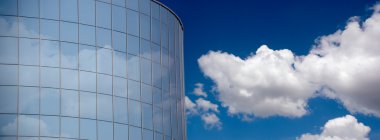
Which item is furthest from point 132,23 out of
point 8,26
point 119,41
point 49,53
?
point 8,26

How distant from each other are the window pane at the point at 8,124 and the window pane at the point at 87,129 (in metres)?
5.41

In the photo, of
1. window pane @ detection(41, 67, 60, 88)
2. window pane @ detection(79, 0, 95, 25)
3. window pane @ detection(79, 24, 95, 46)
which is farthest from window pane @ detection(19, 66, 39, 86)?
window pane @ detection(79, 0, 95, 25)

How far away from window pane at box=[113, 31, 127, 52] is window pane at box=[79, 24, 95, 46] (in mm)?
2148

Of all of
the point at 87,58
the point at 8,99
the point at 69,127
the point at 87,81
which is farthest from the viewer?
the point at 87,58

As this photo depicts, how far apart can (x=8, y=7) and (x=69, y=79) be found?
7.70 m

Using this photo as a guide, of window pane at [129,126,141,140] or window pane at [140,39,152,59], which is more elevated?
window pane at [140,39,152,59]

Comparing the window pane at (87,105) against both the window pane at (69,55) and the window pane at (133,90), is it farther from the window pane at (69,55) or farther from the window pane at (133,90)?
the window pane at (133,90)

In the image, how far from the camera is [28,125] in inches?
2087

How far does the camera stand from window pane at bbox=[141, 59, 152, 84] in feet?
199

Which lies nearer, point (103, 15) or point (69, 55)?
point (69, 55)

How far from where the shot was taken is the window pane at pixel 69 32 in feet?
186

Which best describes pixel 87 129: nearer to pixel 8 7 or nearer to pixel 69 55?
pixel 69 55

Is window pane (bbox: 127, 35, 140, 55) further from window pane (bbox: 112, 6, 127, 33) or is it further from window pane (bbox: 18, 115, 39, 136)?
window pane (bbox: 18, 115, 39, 136)

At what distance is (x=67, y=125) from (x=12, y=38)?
8437 mm
